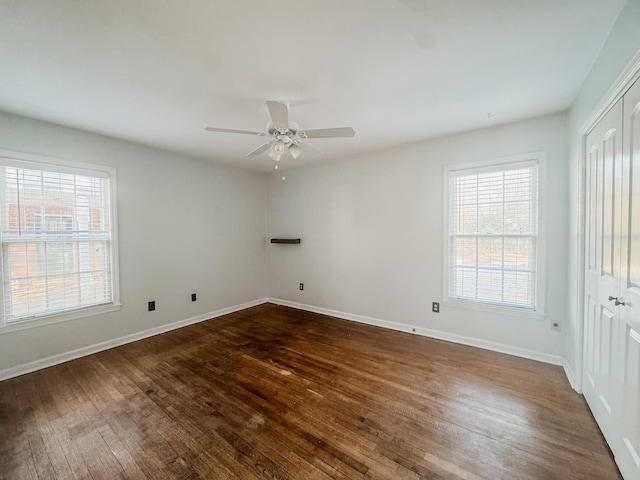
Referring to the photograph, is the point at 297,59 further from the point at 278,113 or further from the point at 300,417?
the point at 300,417

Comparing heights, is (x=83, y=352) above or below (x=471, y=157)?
below

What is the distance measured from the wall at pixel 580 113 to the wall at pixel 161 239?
4419 millimetres

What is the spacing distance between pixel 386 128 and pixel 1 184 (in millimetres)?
3928

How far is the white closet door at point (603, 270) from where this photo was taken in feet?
5.05

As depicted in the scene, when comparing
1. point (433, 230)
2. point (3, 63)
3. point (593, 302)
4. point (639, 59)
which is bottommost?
point (593, 302)

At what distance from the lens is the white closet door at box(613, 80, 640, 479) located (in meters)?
1.29

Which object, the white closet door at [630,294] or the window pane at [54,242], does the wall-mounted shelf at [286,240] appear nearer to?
the window pane at [54,242]

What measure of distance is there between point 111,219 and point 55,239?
0.55 m

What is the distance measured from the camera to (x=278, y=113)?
195 cm

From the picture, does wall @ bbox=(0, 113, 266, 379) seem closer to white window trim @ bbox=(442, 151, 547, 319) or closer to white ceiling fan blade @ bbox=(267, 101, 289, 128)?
white ceiling fan blade @ bbox=(267, 101, 289, 128)

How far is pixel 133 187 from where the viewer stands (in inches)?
133

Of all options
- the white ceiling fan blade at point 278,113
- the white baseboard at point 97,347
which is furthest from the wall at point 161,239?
the white ceiling fan blade at point 278,113

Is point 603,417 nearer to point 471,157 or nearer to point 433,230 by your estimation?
point 433,230

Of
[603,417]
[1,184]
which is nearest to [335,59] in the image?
[603,417]
